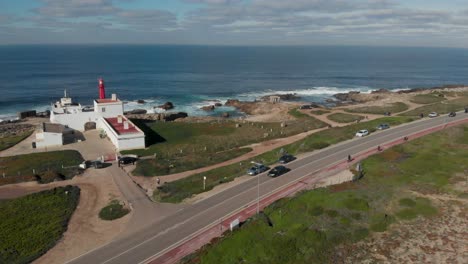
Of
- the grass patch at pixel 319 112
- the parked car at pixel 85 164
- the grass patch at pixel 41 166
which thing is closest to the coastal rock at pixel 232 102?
the grass patch at pixel 319 112

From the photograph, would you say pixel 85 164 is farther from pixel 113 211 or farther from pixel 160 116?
pixel 160 116

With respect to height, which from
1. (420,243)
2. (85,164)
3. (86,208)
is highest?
(85,164)

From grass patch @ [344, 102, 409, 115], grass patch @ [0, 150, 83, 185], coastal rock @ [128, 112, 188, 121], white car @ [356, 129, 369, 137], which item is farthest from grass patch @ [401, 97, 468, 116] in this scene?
grass patch @ [0, 150, 83, 185]

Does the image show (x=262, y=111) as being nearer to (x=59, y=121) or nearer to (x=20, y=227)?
(x=59, y=121)

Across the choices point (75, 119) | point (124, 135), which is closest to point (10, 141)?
point (75, 119)

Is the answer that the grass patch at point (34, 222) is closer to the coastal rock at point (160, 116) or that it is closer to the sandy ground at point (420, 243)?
the sandy ground at point (420, 243)
